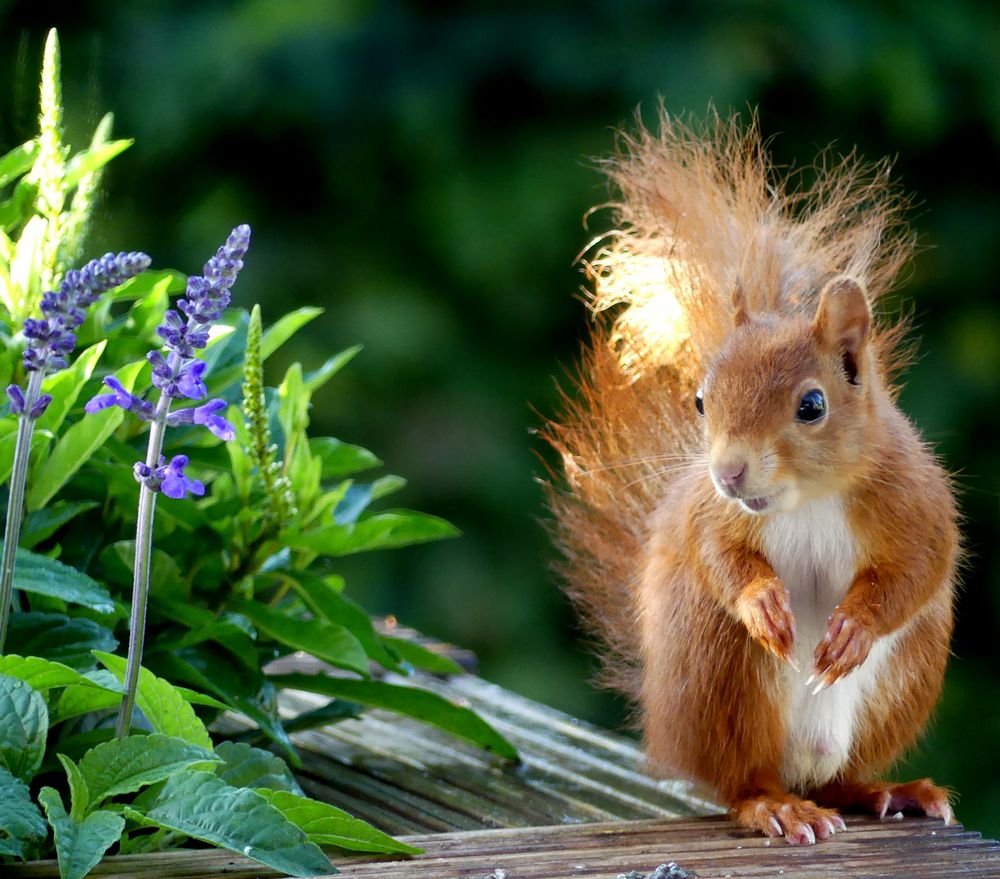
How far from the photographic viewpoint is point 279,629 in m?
1.24

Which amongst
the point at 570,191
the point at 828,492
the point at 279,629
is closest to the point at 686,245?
the point at 828,492

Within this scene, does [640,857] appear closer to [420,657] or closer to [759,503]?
[759,503]

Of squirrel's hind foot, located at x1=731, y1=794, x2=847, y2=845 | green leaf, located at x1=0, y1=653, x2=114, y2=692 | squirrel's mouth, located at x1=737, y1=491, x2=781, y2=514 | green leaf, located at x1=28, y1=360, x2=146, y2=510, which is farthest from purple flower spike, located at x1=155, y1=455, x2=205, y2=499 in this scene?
squirrel's hind foot, located at x1=731, y1=794, x2=847, y2=845

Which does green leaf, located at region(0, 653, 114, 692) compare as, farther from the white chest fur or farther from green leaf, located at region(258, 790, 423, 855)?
the white chest fur

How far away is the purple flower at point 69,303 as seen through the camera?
86 cm

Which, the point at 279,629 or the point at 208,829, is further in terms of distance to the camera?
the point at 279,629

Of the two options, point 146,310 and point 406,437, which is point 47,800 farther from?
point 406,437

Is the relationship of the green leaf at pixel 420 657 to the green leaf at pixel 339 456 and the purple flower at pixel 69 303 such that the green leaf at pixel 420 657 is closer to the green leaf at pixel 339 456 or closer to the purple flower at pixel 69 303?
the green leaf at pixel 339 456

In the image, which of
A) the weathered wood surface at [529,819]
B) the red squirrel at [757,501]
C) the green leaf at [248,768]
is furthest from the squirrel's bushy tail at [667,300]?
the green leaf at [248,768]

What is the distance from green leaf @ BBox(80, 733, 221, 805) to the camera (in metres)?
0.94

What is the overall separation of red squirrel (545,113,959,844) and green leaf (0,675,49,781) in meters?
0.44

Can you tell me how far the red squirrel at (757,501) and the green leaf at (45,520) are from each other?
407mm

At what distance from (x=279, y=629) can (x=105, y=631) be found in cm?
14

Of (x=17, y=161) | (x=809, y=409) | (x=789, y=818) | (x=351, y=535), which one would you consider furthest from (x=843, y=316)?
(x=17, y=161)
